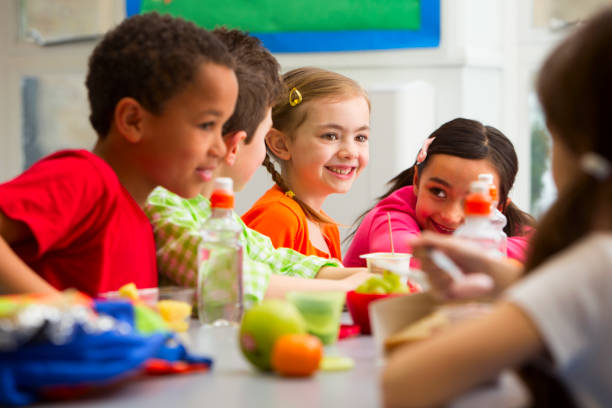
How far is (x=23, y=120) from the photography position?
3.30m

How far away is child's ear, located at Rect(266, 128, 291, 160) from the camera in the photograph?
2.07 m

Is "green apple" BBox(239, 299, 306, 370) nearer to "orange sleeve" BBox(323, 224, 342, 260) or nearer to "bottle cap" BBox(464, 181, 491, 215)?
"bottle cap" BBox(464, 181, 491, 215)

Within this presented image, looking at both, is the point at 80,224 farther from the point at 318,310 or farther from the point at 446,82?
the point at 446,82

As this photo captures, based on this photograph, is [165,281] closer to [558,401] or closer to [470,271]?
[470,271]

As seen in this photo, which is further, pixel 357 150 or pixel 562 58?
pixel 357 150

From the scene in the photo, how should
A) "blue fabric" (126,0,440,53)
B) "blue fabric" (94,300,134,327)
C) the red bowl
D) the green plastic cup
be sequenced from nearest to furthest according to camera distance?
"blue fabric" (94,300,134,327)
the green plastic cup
the red bowl
"blue fabric" (126,0,440,53)

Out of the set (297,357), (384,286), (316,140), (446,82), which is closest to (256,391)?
(297,357)

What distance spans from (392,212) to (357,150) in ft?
0.69

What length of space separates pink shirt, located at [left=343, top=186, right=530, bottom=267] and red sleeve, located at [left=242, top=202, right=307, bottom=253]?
189 millimetres

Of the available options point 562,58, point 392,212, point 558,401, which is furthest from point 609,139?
point 392,212

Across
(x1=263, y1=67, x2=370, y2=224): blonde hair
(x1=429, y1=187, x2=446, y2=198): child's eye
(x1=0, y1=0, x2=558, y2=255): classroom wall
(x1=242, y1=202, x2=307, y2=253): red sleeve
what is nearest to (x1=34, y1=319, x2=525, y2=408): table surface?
(x1=242, y1=202, x2=307, y2=253): red sleeve

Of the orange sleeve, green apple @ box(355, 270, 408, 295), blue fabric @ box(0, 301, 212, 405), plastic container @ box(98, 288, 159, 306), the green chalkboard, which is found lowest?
the orange sleeve

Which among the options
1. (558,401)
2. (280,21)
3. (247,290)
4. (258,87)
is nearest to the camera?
(558,401)

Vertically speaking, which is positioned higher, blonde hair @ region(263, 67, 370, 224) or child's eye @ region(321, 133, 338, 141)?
blonde hair @ region(263, 67, 370, 224)
